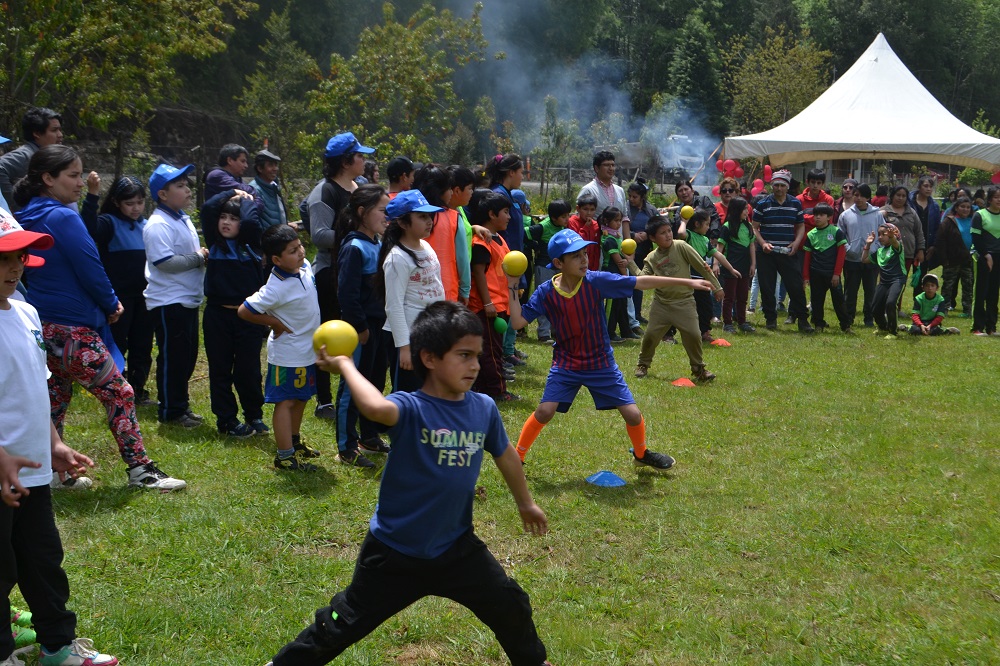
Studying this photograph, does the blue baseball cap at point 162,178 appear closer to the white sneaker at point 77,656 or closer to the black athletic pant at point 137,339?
the black athletic pant at point 137,339

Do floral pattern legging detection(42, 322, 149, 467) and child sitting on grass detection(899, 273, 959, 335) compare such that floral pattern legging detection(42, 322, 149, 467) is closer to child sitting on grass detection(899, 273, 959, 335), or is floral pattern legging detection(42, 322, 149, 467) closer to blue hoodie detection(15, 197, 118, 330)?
blue hoodie detection(15, 197, 118, 330)

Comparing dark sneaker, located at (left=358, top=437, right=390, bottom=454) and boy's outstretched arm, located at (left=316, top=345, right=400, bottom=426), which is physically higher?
boy's outstretched arm, located at (left=316, top=345, right=400, bottom=426)

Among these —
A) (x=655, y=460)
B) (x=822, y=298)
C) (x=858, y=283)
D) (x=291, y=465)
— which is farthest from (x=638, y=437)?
(x=858, y=283)

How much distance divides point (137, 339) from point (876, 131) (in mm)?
15564

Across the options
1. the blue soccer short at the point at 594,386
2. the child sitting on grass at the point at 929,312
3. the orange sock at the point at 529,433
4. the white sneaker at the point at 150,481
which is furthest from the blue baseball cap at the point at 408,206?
the child sitting on grass at the point at 929,312

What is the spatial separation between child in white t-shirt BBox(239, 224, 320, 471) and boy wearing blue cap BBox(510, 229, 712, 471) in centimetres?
146

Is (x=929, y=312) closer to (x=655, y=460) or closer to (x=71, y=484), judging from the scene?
(x=655, y=460)

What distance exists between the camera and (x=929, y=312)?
1384 centimetres

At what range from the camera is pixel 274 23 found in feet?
106

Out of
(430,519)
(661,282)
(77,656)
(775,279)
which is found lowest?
(775,279)

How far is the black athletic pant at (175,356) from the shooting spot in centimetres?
759

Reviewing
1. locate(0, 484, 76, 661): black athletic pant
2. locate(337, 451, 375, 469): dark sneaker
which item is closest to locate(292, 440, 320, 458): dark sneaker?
locate(337, 451, 375, 469): dark sneaker

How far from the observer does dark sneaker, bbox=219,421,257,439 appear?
758 centimetres

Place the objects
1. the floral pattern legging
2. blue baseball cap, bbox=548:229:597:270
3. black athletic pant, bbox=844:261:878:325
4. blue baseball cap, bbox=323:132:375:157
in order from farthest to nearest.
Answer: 1. black athletic pant, bbox=844:261:878:325
2. blue baseball cap, bbox=323:132:375:157
3. blue baseball cap, bbox=548:229:597:270
4. the floral pattern legging
